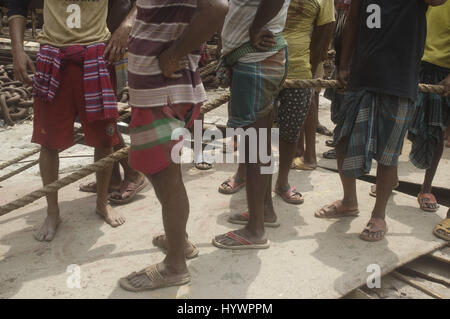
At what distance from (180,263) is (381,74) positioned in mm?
1689


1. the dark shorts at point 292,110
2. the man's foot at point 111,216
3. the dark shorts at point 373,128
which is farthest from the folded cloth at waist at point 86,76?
the dark shorts at point 373,128

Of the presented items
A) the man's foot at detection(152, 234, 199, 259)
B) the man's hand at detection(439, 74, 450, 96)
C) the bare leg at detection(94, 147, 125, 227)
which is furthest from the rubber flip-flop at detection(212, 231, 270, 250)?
the man's hand at detection(439, 74, 450, 96)

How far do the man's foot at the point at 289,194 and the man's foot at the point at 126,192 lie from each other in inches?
44.5

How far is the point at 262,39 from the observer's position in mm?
2551

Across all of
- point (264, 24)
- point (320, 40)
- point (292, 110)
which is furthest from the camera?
point (320, 40)

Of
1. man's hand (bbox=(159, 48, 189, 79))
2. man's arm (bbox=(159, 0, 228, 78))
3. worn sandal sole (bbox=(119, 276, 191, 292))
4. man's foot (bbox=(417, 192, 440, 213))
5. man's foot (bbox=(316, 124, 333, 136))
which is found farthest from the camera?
man's foot (bbox=(316, 124, 333, 136))

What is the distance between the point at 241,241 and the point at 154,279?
65 centimetres

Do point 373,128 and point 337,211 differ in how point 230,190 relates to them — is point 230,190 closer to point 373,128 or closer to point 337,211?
point 337,211

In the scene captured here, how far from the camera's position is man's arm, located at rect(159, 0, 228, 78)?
186 cm

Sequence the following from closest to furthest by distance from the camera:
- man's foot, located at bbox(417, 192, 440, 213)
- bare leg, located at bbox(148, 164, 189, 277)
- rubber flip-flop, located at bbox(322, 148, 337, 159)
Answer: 1. bare leg, located at bbox(148, 164, 189, 277)
2. man's foot, located at bbox(417, 192, 440, 213)
3. rubber flip-flop, located at bbox(322, 148, 337, 159)

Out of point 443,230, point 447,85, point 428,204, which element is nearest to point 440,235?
point 443,230

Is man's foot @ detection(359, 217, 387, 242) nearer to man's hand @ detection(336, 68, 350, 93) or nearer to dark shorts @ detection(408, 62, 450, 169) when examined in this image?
dark shorts @ detection(408, 62, 450, 169)

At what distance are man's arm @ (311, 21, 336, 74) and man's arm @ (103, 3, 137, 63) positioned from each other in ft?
5.28
